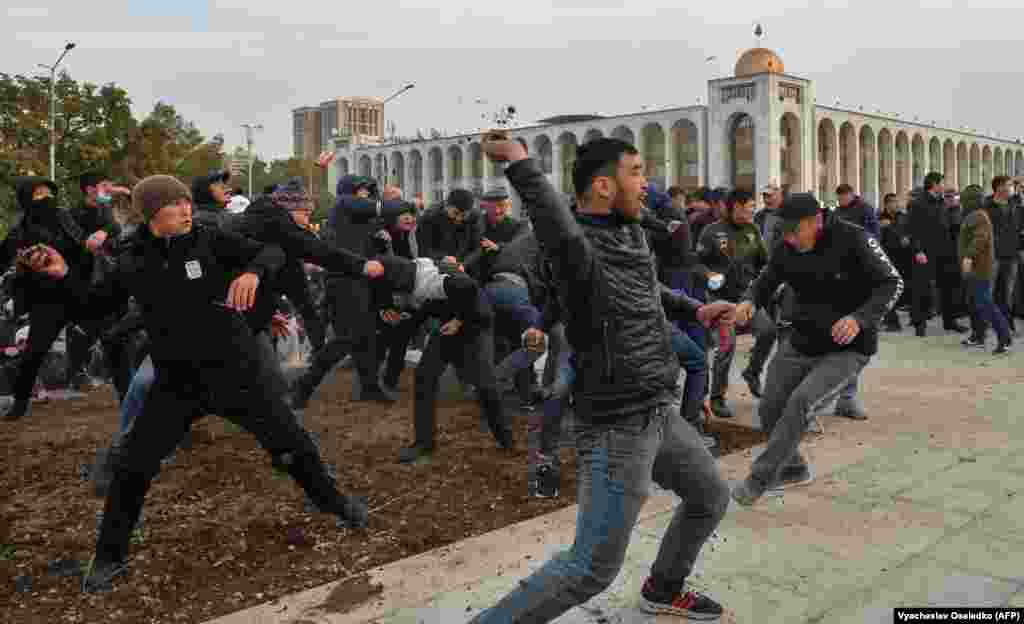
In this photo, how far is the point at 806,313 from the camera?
5.14 m

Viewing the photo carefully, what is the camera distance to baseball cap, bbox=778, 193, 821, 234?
5.01 meters

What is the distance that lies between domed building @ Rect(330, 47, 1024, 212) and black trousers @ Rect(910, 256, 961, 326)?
128 feet

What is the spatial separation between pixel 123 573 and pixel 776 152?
6426 cm

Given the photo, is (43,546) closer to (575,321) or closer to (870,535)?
(575,321)

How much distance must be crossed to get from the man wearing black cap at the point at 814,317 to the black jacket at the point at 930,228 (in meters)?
8.97

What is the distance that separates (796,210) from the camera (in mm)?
5027

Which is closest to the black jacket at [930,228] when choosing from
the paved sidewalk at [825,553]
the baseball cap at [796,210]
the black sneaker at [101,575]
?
the paved sidewalk at [825,553]

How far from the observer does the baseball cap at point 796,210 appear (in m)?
5.01

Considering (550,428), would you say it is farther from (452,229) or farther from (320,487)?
(452,229)

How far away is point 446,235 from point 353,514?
3597 millimetres

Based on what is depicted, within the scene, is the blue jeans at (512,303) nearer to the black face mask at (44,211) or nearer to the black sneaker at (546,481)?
the black sneaker at (546,481)

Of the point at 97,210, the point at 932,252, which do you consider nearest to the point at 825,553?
the point at 97,210

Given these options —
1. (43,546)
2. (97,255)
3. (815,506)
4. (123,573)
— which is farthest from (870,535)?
(97,255)

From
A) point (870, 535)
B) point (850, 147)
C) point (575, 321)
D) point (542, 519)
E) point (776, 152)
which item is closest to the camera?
point (575, 321)
